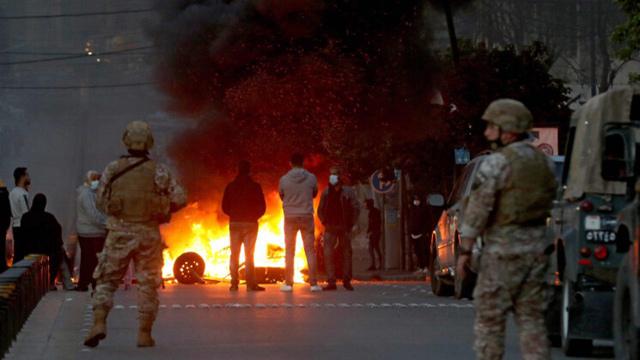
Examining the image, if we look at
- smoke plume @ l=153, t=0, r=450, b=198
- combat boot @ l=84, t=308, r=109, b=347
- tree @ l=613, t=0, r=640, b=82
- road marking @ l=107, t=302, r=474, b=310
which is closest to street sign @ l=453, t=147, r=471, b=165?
smoke plume @ l=153, t=0, r=450, b=198

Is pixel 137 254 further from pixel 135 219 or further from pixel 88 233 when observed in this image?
pixel 88 233

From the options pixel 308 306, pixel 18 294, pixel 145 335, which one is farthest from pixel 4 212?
pixel 145 335

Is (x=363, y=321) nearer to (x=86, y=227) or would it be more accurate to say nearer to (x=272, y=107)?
(x=86, y=227)

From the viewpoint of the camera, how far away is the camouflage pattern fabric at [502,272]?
953 cm

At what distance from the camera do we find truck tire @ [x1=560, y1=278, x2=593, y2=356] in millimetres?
12960

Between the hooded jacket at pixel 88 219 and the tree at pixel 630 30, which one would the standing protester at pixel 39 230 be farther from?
the tree at pixel 630 30

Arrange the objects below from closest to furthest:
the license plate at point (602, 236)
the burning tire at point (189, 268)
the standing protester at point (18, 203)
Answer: the license plate at point (602, 236) → the standing protester at point (18, 203) → the burning tire at point (189, 268)

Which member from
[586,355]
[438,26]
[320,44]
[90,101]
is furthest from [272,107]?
[90,101]

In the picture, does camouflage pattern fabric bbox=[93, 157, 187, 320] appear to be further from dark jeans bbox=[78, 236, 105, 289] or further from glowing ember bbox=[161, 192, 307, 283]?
glowing ember bbox=[161, 192, 307, 283]

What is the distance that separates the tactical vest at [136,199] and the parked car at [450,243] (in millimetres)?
7400

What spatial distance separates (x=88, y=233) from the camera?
23953 millimetres

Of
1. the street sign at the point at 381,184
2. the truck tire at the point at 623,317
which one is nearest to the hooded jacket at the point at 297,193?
the street sign at the point at 381,184

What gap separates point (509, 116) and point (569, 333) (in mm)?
3683

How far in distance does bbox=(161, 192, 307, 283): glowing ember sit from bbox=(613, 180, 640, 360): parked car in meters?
21.1
